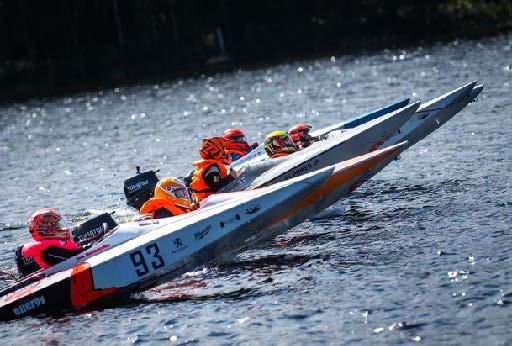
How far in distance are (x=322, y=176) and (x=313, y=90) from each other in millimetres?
32996

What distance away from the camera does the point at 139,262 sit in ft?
51.7

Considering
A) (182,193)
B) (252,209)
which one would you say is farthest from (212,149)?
(252,209)

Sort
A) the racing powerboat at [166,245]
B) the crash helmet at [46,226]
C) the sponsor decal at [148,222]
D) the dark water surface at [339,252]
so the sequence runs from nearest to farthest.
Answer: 1. the dark water surface at [339,252]
2. the racing powerboat at [166,245]
3. the crash helmet at [46,226]
4. the sponsor decal at [148,222]

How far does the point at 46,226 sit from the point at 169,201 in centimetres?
253

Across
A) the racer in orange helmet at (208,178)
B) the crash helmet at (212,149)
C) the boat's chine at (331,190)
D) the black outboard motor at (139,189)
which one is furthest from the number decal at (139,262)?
the black outboard motor at (139,189)

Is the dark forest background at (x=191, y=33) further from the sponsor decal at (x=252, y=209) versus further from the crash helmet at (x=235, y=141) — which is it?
the sponsor decal at (x=252, y=209)

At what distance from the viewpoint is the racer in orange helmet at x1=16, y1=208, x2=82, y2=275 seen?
16062mm

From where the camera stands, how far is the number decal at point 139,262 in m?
15.7

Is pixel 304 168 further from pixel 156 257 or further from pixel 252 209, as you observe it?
Result: pixel 156 257

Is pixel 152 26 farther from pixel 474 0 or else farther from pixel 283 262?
pixel 283 262

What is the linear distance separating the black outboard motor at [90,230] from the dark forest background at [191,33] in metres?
51.3

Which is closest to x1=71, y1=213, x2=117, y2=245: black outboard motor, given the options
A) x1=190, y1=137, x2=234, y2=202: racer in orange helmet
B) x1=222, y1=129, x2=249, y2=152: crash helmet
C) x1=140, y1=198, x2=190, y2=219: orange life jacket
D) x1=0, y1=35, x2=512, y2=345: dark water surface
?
x1=140, y1=198, x2=190, y2=219: orange life jacket

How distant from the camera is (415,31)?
71500 millimetres

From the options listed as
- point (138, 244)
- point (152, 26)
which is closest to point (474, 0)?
point (152, 26)
